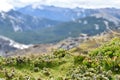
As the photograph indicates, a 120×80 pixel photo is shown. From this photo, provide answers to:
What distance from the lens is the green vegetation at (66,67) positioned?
20938 millimetres

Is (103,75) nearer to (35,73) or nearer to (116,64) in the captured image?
(116,64)

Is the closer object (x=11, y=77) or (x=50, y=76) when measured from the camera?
(x=11, y=77)

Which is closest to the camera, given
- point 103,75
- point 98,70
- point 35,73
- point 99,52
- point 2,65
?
point 103,75

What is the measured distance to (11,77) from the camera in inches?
828

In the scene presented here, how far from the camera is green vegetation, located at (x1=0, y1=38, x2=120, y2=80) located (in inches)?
824

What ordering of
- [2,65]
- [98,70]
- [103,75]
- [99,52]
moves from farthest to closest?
[99,52] < [2,65] < [98,70] < [103,75]

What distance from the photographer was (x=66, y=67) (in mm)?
25109

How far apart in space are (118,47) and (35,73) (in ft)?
22.4

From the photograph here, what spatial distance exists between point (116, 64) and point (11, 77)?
714 cm

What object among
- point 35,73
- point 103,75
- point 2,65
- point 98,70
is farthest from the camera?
point 2,65

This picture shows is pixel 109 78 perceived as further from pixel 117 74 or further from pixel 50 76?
pixel 50 76

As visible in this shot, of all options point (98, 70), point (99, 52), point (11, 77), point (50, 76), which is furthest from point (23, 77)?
point (99, 52)

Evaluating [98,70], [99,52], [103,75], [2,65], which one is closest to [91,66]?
[98,70]

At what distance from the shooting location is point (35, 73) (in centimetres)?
2377
